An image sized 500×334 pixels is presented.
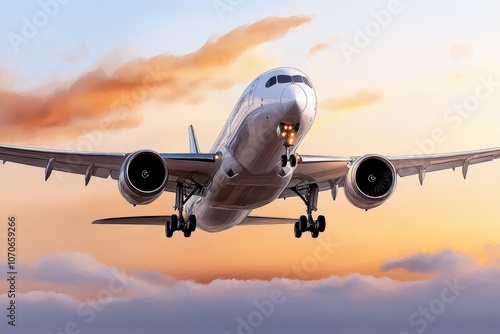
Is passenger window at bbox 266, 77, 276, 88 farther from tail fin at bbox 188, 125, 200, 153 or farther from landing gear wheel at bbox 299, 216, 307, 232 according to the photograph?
tail fin at bbox 188, 125, 200, 153

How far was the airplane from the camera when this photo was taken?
36406 millimetres

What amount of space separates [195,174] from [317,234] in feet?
21.4

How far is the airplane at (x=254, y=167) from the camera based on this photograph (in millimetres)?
36406

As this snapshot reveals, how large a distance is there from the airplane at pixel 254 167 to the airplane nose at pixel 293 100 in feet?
0.12

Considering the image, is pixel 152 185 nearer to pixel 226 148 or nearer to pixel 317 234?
pixel 226 148

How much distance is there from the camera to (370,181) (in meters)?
42.3

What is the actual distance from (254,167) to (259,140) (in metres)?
1.62

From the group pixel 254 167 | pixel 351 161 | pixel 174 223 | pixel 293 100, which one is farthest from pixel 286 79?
pixel 174 223

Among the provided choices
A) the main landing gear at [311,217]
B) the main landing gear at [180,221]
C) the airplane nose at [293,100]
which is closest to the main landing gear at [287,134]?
the airplane nose at [293,100]

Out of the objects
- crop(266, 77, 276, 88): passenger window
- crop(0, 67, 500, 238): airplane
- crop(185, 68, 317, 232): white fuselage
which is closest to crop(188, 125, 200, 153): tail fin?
crop(0, 67, 500, 238): airplane

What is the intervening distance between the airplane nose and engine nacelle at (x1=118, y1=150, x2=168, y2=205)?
23.4ft

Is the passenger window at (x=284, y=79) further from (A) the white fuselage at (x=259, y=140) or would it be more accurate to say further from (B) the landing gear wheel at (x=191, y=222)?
(B) the landing gear wheel at (x=191, y=222)

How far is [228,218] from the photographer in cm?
4600

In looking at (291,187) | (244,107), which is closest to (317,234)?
(291,187)
